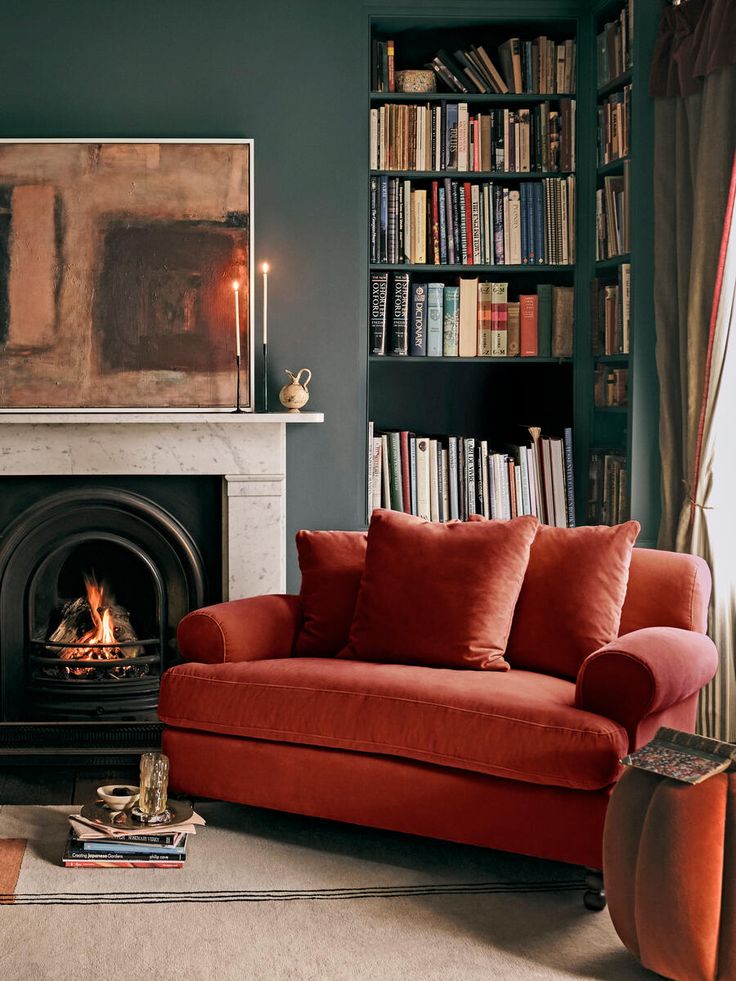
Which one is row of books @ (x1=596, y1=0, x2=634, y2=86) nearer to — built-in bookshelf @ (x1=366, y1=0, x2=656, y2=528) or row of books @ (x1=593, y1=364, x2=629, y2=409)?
built-in bookshelf @ (x1=366, y1=0, x2=656, y2=528)

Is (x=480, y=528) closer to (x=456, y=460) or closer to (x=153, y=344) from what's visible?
(x=456, y=460)

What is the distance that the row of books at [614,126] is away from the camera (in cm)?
414

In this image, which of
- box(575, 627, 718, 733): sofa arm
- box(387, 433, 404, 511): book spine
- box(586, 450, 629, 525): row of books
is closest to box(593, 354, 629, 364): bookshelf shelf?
box(586, 450, 629, 525): row of books

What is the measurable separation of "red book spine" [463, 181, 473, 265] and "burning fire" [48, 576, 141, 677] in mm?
2039

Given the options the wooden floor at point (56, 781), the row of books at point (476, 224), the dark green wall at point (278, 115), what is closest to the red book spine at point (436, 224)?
the row of books at point (476, 224)

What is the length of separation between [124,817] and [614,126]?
3.11 m

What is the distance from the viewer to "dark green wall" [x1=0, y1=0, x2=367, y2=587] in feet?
13.7

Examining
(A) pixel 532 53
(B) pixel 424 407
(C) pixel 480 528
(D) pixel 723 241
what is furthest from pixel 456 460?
(A) pixel 532 53

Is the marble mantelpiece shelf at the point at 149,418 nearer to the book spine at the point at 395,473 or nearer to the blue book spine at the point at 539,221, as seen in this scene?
the book spine at the point at 395,473

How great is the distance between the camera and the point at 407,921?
2633mm

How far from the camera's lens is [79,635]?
4.32 metres

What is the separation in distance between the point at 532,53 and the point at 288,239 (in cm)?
129

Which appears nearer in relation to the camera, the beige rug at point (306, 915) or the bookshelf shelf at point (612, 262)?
the beige rug at point (306, 915)

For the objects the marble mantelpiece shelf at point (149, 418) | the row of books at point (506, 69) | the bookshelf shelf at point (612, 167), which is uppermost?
the row of books at point (506, 69)
